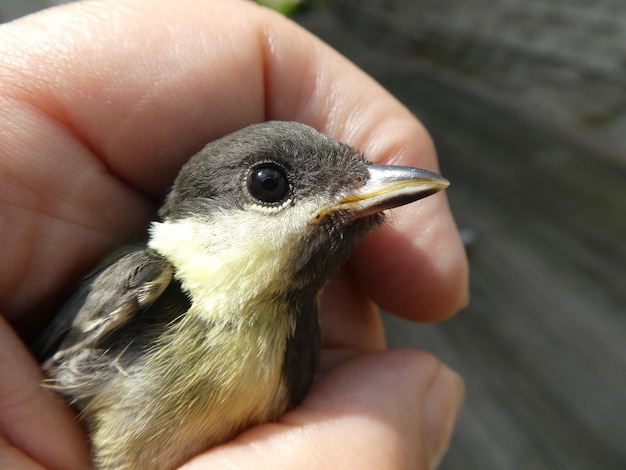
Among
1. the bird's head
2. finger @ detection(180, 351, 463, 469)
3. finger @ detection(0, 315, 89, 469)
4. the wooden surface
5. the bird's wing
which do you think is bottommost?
the wooden surface

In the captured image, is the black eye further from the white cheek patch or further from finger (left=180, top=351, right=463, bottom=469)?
finger (left=180, top=351, right=463, bottom=469)

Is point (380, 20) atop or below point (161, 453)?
below

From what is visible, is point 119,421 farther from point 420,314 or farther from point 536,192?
point 536,192

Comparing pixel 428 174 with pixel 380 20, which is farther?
pixel 380 20

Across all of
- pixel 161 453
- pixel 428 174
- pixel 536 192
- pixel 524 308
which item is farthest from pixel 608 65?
pixel 161 453

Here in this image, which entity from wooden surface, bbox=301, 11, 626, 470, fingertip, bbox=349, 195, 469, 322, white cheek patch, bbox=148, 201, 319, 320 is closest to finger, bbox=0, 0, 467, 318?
fingertip, bbox=349, 195, 469, 322

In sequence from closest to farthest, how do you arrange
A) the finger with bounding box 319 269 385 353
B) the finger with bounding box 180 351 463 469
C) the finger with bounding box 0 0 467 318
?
1. the finger with bounding box 180 351 463 469
2. the finger with bounding box 0 0 467 318
3. the finger with bounding box 319 269 385 353

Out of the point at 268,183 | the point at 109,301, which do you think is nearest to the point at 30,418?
the point at 109,301

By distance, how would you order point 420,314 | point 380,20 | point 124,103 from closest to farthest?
point 124,103, point 420,314, point 380,20
